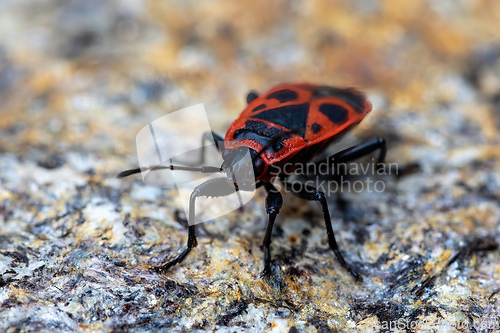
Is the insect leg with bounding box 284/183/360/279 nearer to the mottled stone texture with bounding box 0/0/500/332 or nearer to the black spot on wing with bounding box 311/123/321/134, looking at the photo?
the mottled stone texture with bounding box 0/0/500/332

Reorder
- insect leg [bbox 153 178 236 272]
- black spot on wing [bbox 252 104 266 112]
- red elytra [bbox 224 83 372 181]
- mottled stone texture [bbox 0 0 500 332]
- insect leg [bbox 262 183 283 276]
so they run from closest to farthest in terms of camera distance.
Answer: mottled stone texture [bbox 0 0 500 332]
insect leg [bbox 262 183 283 276]
insect leg [bbox 153 178 236 272]
red elytra [bbox 224 83 372 181]
black spot on wing [bbox 252 104 266 112]

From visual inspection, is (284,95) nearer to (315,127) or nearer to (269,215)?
(315,127)

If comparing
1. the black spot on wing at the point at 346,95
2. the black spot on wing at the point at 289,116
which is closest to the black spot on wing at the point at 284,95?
the black spot on wing at the point at 289,116

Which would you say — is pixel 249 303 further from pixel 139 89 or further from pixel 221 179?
pixel 139 89

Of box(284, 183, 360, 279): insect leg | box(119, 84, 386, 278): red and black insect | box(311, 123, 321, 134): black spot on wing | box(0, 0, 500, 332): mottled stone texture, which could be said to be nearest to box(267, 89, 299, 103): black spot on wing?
box(119, 84, 386, 278): red and black insect

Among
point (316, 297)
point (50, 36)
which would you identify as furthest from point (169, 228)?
point (50, 36)

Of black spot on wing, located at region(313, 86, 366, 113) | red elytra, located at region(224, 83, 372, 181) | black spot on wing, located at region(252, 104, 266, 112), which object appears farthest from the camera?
black spot on wing, located at region(313, 86, 366, 113)

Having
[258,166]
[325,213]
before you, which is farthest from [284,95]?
[325,213]
